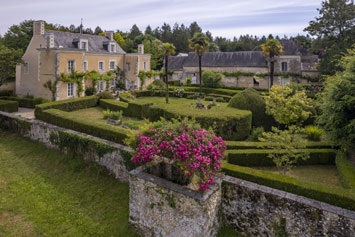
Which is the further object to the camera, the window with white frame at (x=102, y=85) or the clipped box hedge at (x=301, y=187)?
the window with white frame at (x=102, y=85)

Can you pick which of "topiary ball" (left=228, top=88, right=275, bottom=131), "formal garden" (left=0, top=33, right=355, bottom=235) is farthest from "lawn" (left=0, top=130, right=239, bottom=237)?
"topiary ball" (left=228, top=88, right=275, bottom=131)

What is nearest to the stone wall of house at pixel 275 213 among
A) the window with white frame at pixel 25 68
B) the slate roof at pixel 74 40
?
the slate roof at pixel 74 40

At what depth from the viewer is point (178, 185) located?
7.42 m

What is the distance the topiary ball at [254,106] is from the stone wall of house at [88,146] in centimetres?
989

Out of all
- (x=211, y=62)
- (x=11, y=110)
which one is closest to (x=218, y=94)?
(x=211, y=62)

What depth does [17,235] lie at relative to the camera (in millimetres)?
8156

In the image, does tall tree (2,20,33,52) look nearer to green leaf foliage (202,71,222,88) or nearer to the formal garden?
the formal garden

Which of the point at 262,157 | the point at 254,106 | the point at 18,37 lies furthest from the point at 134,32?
the point at 262,157

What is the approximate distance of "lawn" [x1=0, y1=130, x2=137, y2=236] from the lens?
8508 mm

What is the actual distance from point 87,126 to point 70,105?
9638 mm

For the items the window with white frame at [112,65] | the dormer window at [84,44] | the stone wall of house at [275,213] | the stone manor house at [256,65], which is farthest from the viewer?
the stone manor house at [256,65]

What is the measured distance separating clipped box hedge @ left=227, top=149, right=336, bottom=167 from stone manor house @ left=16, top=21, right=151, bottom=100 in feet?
68.5

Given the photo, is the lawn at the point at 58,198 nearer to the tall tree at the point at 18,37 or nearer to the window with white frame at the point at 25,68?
the window with white frame at the point at 25,68

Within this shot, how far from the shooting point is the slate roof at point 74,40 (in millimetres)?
28422
